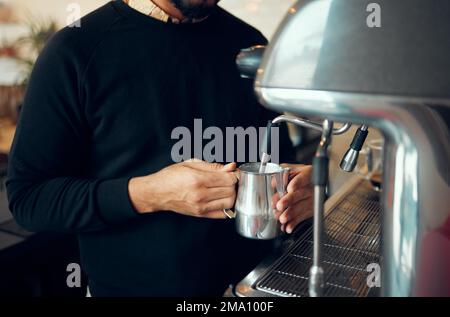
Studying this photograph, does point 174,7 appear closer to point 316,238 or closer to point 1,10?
point 316,238

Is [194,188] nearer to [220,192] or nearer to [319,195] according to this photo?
[220,192]

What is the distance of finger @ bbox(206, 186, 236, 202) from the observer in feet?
2.68

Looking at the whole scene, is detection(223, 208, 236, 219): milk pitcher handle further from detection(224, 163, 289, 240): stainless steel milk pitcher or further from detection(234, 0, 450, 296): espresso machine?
detection(234, 0, 450, 296): espresso machine

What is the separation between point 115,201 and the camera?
3.01 ft

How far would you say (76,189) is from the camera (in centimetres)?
94

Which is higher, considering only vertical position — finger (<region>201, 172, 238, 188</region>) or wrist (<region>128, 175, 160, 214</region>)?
finger (<region>201, 172, 238, 188</region>)

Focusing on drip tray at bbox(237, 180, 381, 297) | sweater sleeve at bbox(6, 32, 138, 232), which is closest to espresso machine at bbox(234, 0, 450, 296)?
drip tray at bbox(237, 180, 381, 297)


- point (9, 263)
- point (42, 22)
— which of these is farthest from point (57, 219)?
point (42, 22)

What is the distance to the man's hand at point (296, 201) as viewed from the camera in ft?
2.61

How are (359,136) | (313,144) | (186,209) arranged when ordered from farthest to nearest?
1. (313,144)
2. (186,209)
3. (359,136)

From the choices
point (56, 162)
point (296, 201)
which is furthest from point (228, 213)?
point (56, 162)

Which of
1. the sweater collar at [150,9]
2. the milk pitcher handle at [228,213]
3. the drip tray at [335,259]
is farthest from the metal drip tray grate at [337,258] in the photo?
the sweater collar at [150,9]

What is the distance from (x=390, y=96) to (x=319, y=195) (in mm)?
145

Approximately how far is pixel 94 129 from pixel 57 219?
0.21 metres
